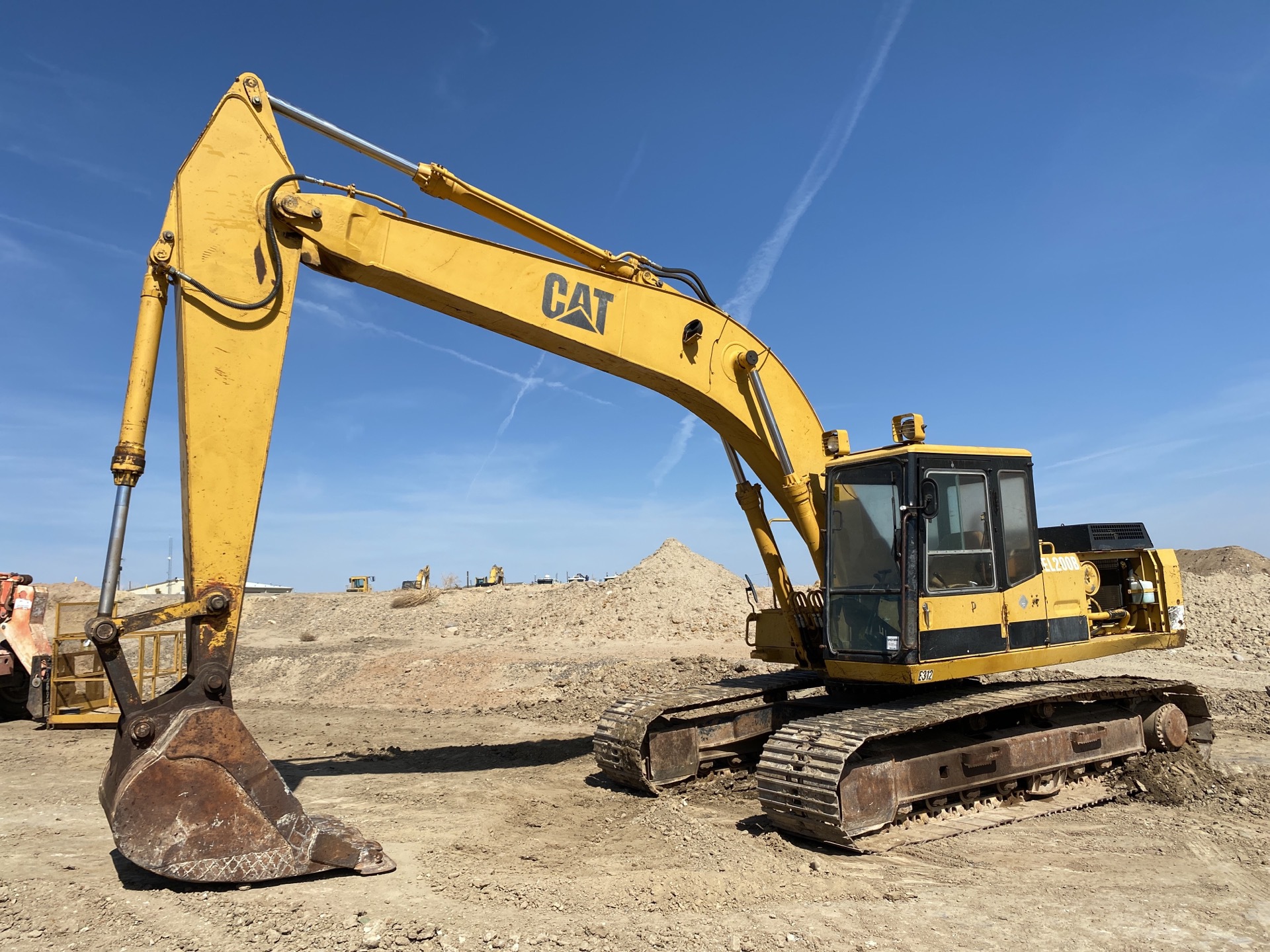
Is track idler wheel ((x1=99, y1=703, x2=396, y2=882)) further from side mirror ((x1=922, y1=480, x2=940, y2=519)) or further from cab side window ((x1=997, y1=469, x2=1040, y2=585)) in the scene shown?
cab side window ((x1=997, y1=469, x2=1040, y2=585))

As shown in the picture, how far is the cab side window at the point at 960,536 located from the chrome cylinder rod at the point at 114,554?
5.62 m

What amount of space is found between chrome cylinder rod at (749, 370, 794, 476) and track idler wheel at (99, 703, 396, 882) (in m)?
4.71

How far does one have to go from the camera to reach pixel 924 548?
6582 mm

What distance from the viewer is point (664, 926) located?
15.1ft

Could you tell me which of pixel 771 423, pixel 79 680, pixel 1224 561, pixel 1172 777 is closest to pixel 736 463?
pixel 771 423

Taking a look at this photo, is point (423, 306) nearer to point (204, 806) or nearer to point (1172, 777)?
point (204, 806)

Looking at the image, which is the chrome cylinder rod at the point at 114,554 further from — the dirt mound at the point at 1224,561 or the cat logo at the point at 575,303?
the dirt mound at the point at 1224,561

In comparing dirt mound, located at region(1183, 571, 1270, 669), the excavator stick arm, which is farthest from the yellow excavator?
dirt mound, located at region(1183, 571, 1270, 669)

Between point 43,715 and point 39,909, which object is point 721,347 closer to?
point 39,909

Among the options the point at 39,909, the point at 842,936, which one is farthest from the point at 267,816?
the point at 842,936

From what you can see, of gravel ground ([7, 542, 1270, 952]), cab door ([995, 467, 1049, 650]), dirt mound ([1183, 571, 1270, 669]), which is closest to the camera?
gravel ground ([7, 542, 1270, 952])

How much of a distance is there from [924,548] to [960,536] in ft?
1.73

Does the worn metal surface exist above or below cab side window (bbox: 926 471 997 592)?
below

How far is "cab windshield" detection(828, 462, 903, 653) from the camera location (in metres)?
6.70
